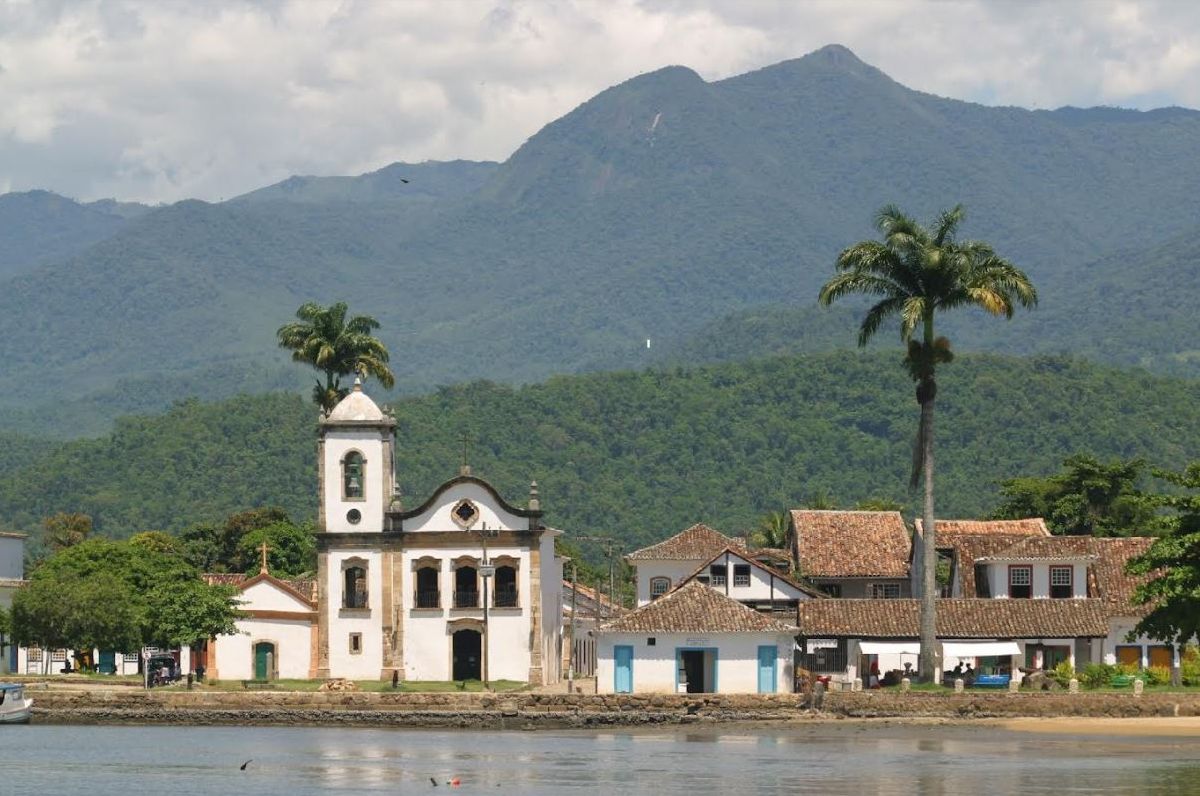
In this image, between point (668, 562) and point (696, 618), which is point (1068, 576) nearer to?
point (696, 618)

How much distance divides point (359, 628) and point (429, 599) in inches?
113

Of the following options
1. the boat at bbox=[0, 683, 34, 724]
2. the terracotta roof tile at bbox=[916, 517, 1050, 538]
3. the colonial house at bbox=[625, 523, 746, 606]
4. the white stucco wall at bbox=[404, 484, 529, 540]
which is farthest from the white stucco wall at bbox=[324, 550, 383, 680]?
the terracotta roof tile at bbox=[916, 517, 1050, 538]

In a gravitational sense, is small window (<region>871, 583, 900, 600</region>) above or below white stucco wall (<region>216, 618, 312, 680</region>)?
above

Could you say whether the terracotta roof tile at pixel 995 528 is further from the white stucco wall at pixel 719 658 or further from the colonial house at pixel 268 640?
the colonial house at pixel 268 640

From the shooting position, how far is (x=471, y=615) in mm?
89500

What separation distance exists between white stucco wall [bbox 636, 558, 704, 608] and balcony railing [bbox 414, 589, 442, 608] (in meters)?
17.8

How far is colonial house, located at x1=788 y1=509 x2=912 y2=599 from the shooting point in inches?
3831

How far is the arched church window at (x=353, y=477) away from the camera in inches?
3561

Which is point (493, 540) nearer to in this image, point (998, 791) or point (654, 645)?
point (654, 645)

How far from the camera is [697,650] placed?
82.4 metres

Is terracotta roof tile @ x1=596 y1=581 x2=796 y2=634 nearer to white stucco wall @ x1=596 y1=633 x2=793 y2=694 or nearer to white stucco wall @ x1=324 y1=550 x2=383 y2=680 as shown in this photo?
white stucco wall @ x1=596 y1=633 x2=793 y2=694

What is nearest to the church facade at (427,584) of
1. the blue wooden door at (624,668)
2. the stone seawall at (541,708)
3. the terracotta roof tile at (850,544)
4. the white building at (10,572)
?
the blue wooden door at (624,668)

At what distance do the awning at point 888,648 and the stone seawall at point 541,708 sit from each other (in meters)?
5.95

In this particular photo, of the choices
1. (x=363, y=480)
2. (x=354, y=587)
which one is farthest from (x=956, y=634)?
(x=363, y=480)
